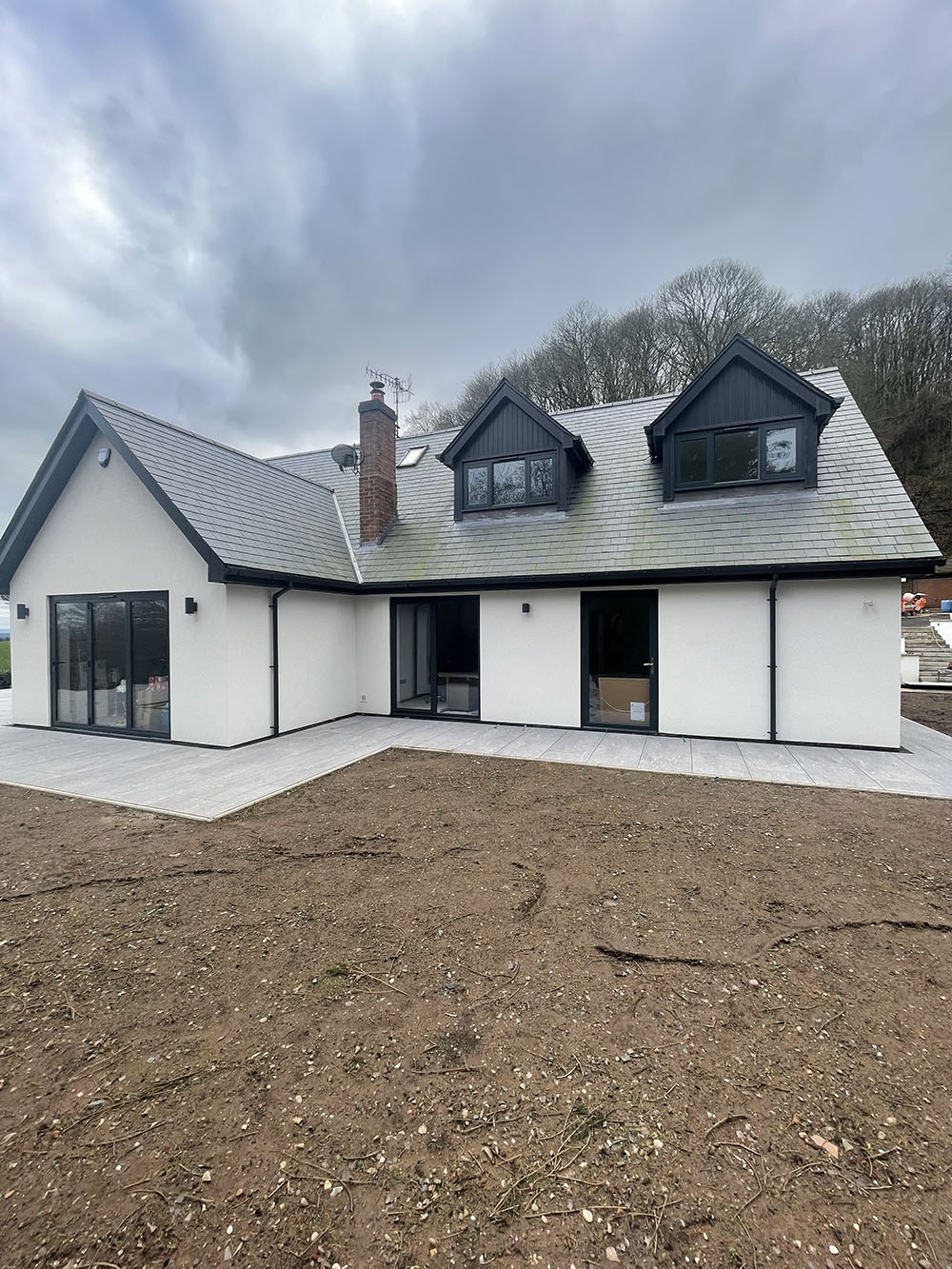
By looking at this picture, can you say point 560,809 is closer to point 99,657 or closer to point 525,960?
point 525,960

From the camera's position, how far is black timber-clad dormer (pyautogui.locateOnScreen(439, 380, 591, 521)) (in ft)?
34.1

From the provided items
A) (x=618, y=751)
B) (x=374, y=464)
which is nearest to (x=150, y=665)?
(x=374, y=464)

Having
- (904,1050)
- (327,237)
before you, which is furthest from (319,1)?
(904,1050)

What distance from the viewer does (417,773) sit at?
23.3 ft

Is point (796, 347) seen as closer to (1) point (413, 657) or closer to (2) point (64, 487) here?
(1) point (413, 657)

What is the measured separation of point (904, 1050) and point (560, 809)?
3.42m

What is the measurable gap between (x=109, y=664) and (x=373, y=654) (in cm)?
456

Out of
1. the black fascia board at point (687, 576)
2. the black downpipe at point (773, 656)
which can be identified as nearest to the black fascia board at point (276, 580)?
the black fascia board at point (687, 576)

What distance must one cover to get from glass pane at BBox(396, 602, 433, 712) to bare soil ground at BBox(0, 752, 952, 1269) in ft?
20.8

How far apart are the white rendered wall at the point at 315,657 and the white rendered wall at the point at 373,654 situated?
0.49 feet

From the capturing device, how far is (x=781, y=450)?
29.7 feet

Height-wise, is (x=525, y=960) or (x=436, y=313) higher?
(x=436, y=313)

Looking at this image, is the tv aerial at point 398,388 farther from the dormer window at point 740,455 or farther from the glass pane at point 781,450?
the glass pane at point 781,450

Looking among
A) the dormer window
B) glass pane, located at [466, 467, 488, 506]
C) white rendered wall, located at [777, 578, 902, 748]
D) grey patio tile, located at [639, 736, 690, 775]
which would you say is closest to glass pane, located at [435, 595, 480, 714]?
glass pane, located at [466, 467, 488, 506]
